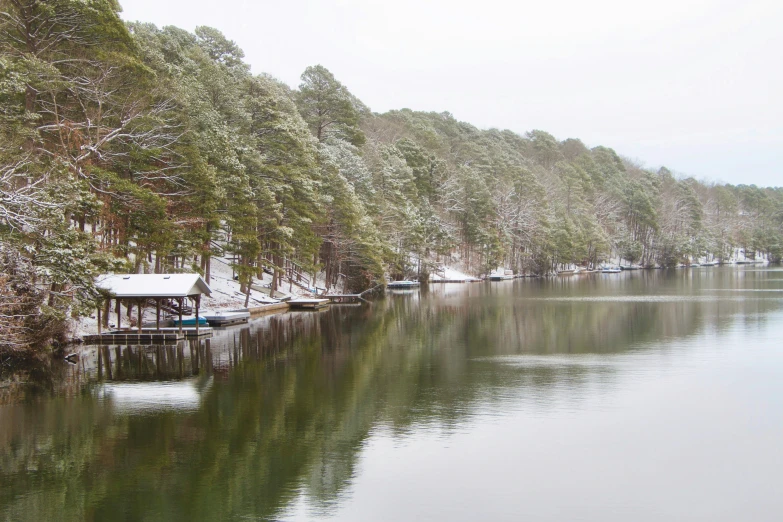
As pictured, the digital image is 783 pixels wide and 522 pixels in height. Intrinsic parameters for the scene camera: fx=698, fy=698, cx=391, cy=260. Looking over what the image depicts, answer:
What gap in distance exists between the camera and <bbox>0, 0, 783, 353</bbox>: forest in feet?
67.2

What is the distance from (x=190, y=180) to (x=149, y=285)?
6834 millimetres

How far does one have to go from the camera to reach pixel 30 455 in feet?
41.2

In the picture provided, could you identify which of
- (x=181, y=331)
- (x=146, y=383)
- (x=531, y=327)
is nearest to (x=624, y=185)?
(x=531, y=327)

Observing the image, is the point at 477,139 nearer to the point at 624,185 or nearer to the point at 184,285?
the point at 624,185

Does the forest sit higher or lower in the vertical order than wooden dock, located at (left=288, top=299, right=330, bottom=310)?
higher

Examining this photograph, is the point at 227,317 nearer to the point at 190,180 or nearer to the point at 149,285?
the point at 190,180

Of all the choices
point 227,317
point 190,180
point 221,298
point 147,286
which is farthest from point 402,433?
point 221,298

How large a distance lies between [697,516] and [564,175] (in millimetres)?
111608

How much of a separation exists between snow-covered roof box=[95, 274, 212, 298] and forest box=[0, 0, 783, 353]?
128 cm

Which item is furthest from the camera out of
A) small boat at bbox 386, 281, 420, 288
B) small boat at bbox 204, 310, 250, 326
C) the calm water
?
small boat at bbox 386, 281, 420, 288

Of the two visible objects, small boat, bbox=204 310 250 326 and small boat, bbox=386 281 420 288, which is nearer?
small boat, bbox=204 310 250 326

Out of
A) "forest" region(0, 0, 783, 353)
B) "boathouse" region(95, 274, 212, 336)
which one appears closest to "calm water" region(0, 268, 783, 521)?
"boathouse" region(95, 274, 212, 336)

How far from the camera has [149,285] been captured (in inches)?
1038

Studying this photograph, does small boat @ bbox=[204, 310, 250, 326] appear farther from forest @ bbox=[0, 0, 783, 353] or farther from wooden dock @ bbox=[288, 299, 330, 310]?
wooden dock @ bbox=[288, 299, 330, 310]
